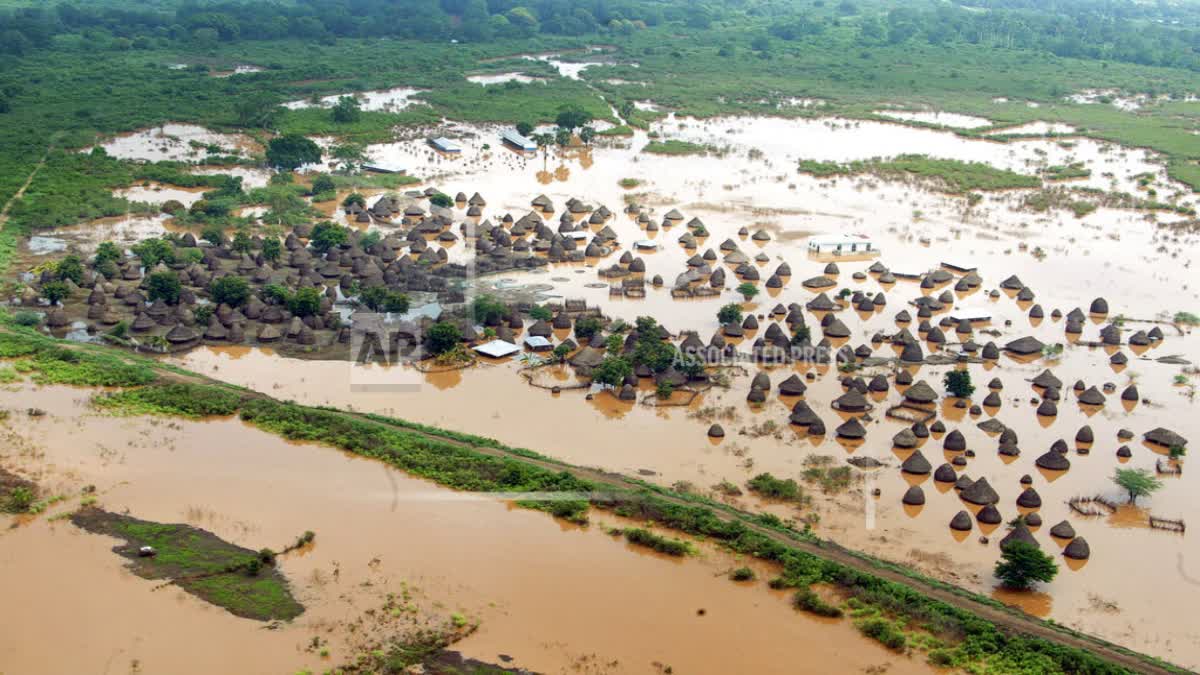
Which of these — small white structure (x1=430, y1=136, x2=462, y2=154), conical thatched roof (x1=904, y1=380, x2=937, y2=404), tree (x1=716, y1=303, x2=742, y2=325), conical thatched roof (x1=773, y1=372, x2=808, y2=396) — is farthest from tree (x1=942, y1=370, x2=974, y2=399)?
small white structure (x1=430, y1=136, x2=462, y2=154)

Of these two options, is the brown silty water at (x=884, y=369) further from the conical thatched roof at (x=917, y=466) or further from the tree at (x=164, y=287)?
the tree at (x=164, y=287)

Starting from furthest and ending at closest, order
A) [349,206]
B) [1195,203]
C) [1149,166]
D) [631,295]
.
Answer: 1. [1149,166]
2. [1195,203]
3. [349,206]
4. [631,295]

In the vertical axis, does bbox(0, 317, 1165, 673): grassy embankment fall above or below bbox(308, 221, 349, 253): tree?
below

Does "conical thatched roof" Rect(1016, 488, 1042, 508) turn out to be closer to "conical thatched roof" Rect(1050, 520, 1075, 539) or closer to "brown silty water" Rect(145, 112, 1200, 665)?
"brown silty water" Rect(145, 112, 1200, 665)

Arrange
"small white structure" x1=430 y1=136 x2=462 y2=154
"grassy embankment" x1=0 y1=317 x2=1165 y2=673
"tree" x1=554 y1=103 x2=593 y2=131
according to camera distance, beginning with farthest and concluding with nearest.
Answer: "tree" x1=554 y1=103 x2=593 y2=131 < "small white structure" x1=430 y1=136 x2=462 y2=154 < "grassy embankment" x1=0 y1=317 x2=1165 y2=673

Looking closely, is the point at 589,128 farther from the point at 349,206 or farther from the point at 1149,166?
the point at 1149,166

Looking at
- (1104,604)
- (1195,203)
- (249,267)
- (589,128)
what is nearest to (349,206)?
(249,267)

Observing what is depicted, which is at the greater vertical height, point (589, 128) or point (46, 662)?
point (589, 128)
